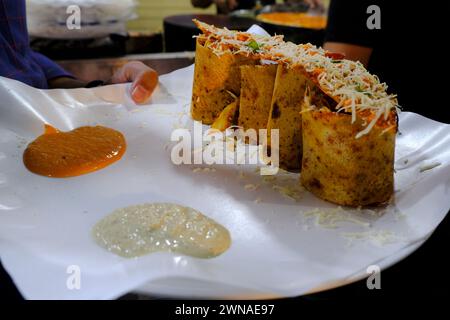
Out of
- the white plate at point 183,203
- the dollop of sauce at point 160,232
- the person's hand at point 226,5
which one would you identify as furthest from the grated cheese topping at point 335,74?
the person's hand at point 226,5

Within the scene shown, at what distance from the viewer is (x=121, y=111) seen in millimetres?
2484

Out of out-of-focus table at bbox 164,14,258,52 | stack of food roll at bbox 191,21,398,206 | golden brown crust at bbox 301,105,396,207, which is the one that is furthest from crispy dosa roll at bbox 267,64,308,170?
out-of-focus table at bbox 164,14,258,52

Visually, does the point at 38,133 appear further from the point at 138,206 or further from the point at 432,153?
the point at 432,153

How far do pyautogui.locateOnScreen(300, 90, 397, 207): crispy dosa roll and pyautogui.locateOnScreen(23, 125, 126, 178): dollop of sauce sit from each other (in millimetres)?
927

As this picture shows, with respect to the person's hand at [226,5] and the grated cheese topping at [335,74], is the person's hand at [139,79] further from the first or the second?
the person's hand at [226,5]

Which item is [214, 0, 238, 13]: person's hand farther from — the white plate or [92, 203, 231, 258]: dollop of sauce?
[92, 203, 231, 258]: dollop of sauce

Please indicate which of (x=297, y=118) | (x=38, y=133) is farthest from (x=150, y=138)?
(x=297, y=118)

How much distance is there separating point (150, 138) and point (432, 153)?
1.36 meters

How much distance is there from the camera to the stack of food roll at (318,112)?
1601mm

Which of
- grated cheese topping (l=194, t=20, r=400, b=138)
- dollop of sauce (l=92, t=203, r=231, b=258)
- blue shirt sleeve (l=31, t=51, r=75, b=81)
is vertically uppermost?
grated cheese topping (l=194, t=20, r=400, b=138)

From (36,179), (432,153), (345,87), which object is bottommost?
(36,179)

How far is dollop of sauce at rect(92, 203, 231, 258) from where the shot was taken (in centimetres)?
137

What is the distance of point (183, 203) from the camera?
66.4 inches

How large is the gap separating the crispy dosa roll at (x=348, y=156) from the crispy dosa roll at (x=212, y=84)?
0.74 m
